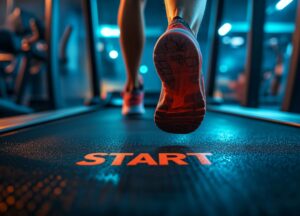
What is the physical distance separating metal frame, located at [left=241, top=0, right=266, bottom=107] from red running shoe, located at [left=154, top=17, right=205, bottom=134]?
51.5 inches

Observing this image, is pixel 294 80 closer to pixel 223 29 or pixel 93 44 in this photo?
pixel 223 29

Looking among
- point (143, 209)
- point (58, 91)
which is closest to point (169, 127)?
point (143, 209)

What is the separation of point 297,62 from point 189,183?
1.20 metres

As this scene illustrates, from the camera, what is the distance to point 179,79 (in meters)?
0.64

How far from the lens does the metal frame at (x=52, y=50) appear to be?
1824mm

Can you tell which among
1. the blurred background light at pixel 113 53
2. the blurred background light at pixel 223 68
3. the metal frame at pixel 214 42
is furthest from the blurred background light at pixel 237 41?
the metal frame at pixel 214 42

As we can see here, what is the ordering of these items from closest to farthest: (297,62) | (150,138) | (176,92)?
(176,92) → (150,138) → (297,62)

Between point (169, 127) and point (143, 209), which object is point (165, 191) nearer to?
point (143, 209)

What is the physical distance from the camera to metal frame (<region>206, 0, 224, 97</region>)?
2.21 m

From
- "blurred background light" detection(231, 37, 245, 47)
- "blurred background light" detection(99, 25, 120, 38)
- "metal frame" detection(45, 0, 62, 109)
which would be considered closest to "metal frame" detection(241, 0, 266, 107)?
"metal frame" detection(45, 0, 62, 109)

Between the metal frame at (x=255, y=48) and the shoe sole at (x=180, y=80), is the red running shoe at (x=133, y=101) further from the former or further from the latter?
the metal frame at (x=255, y=48)

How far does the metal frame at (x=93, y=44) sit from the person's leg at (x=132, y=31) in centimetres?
104

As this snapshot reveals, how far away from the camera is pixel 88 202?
0.32m

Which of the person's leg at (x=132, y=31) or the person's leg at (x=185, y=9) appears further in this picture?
the person's leg at (x=132, y=31)
